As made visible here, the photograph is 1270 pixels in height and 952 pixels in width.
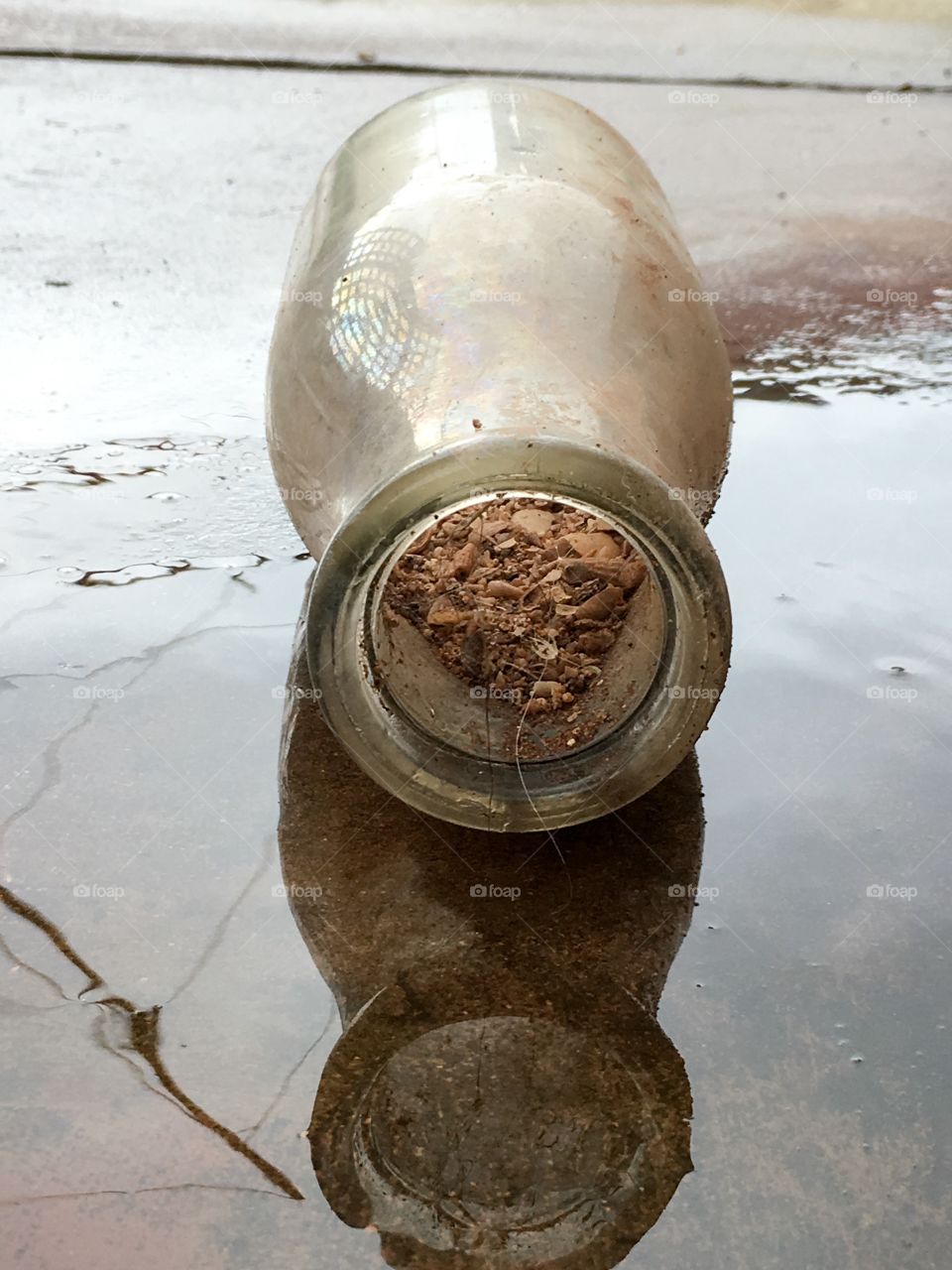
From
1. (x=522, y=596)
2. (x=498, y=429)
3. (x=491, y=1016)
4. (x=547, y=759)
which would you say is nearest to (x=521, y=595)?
(x=522, y=596)

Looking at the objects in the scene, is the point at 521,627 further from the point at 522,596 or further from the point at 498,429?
the point at 498,429

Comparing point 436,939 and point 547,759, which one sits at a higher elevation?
point 547,759

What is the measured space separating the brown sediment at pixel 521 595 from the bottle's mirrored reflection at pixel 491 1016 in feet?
0.73

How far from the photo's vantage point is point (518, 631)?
2215 millimetres

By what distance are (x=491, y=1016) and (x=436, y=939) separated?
0.51 ft

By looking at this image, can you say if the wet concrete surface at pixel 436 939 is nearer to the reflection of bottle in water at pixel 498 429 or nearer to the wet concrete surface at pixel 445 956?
the wet concrete surface at pixel 445 956

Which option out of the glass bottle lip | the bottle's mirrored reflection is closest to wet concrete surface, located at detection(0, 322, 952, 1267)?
the bottle's mirrored reflection

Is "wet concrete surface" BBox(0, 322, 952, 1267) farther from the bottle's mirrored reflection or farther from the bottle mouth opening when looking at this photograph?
the bottle mouth opening

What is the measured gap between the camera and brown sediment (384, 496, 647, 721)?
7.09 ft

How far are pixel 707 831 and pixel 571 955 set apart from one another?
322 millimetres

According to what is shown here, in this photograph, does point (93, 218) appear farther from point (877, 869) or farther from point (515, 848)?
point (877, 869)

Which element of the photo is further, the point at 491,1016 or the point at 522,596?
the point at 522,596

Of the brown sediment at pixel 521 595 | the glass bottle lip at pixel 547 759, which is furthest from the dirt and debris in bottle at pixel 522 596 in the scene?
the glass bottle lip at pixel 547 759

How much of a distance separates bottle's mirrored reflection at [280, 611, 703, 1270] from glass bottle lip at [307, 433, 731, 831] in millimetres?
119
